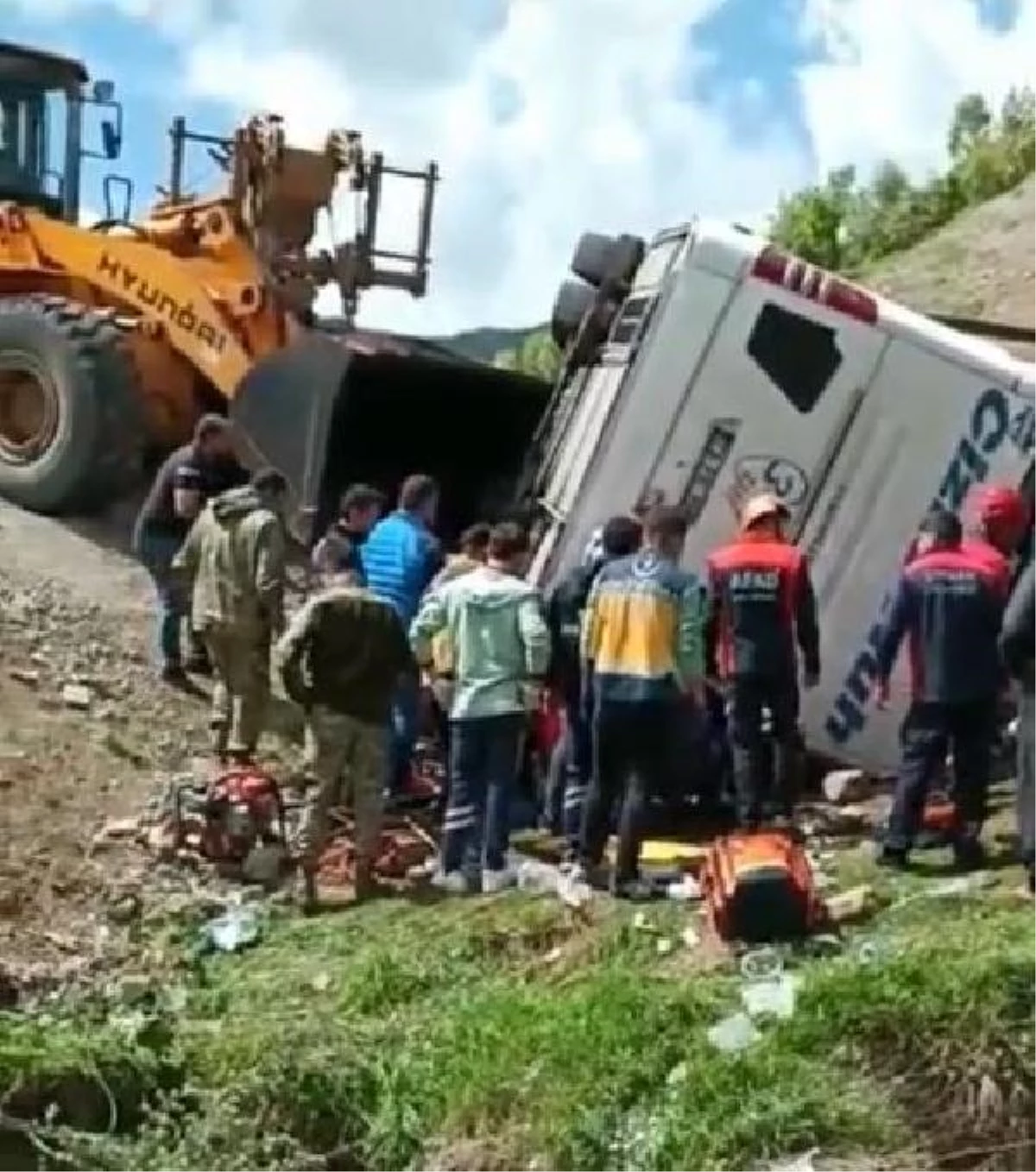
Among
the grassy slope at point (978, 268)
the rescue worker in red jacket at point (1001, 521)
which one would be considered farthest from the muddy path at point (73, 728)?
the grassy slope at point (978, 268)

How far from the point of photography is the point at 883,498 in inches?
458

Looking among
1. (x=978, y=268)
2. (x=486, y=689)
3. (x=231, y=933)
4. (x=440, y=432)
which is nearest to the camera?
(x=231, y=933)

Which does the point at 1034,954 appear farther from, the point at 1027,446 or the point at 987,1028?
the point at 1027,446

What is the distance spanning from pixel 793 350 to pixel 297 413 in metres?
2.99

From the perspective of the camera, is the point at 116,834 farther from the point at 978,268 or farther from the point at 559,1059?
the point at 978,268

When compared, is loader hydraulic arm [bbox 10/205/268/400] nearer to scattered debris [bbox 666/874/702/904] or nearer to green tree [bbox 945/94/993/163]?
scattered debris [bbox 666/874/702/904]

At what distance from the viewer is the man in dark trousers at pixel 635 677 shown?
10.2 m

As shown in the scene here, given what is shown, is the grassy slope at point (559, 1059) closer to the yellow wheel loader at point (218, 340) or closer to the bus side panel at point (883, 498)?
the bus side panel at point (883, 498)

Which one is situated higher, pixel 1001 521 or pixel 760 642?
pixel 1001 521

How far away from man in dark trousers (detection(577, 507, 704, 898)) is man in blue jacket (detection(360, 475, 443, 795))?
1510 mm

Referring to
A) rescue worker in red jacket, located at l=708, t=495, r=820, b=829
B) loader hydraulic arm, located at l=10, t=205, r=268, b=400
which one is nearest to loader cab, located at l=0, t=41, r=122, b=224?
loader hydraulic arm, located at l=10, t=205, r=268, b=400

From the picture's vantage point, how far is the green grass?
26.2 feet

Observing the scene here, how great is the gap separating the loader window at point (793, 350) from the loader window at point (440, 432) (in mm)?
2538

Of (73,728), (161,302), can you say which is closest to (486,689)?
(73,728)
